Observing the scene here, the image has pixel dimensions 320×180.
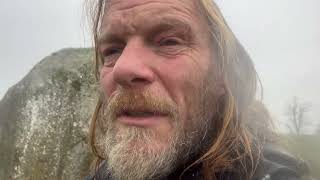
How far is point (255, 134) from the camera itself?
255cm

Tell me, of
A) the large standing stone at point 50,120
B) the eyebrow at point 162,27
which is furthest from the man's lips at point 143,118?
the large standing stone at point 50,120

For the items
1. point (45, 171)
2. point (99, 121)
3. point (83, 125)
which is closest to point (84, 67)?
point (83, 125)

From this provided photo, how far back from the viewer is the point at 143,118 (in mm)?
2314

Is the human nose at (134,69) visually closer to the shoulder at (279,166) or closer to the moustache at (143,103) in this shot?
the moustache at (143,103)

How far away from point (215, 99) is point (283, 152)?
398mm

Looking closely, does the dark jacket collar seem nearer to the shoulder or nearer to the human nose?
the shoulder

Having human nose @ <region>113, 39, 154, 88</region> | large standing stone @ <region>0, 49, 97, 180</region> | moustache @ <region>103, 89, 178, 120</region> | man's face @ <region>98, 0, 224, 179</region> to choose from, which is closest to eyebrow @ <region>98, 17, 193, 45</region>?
man's face @ <region>98, 0, 224, 179</region>

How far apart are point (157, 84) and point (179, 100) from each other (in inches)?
4.6

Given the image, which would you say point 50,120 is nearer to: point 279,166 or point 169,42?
point 169,42

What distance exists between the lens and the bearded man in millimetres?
2283

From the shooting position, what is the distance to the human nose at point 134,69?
2.29 metres

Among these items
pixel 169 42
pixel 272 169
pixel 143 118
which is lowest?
pixel 272 169

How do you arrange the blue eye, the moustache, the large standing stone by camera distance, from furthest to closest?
the large standing stone
the blue eye
the moustache

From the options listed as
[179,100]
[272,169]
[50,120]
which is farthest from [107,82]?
[50,120]
